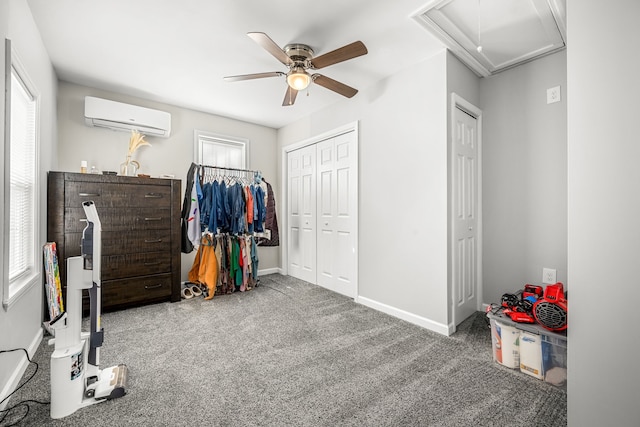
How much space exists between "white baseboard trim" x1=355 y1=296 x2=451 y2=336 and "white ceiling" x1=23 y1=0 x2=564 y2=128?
7.89ft

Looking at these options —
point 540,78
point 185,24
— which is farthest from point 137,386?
point 540,78

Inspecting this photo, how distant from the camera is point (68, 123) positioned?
3.15 meters

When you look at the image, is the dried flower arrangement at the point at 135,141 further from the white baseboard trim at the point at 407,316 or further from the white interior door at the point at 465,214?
the white interior door at the point at 465,214

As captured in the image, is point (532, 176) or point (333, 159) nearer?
point (532, 176)

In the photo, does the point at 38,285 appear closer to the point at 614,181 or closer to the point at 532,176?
the point at 614,181

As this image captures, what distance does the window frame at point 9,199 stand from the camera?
1.58 metres

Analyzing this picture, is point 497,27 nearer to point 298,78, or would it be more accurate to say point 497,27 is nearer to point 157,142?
point 298,78

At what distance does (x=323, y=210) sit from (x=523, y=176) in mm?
2278

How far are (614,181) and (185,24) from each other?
2.78 metres

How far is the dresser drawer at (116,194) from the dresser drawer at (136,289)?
0.80 meters

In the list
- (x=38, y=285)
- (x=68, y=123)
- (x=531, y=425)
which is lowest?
(x=531, y=425)

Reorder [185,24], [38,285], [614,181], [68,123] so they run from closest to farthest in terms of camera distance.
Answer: [614,181]
[185,24]
[38,285]
[68,123]

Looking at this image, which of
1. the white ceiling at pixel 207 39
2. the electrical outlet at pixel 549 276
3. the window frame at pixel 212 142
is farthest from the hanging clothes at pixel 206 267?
the electrical outlet at pixel 549 276

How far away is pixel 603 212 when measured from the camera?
114 centimetres
